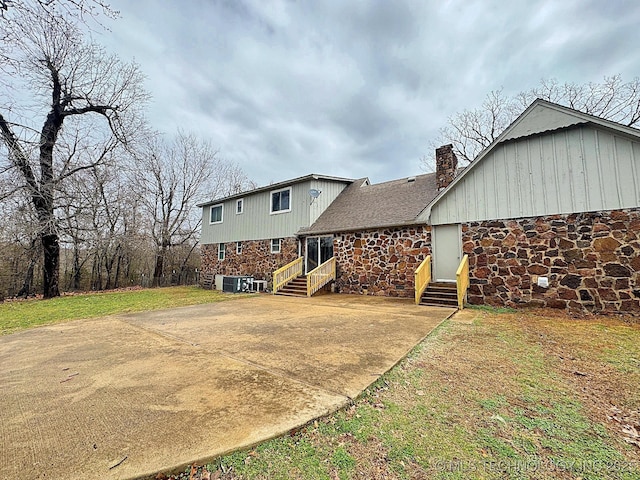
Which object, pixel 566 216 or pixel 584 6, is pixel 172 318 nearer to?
pixel 566 216

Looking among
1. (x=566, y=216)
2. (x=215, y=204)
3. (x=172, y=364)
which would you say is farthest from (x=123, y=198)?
(x=566, y=216)

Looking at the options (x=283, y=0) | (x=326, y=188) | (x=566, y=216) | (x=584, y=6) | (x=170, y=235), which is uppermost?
(x=584, y=6)

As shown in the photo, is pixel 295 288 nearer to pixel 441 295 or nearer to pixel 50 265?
pixel 441 295

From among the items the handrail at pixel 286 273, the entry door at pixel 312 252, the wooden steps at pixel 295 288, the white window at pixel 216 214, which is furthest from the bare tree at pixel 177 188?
the entry door at pixel 312 252

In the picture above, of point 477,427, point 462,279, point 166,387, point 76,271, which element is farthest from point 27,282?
point 477,427

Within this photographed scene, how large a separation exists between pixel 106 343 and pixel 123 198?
13.6 metres

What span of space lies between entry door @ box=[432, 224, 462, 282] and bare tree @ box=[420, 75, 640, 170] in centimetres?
768

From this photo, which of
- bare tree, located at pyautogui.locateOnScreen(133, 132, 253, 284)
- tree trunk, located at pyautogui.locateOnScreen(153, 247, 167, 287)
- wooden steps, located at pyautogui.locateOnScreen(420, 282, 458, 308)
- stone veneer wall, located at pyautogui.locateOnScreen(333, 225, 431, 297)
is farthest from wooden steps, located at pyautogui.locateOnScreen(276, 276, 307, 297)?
bare tree, located at pyautogui.locateOnScreen(133, 132, 253, 284)

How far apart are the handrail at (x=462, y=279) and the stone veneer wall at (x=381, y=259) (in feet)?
5.10

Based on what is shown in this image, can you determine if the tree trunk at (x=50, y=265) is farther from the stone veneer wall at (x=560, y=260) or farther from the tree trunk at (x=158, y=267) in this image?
the stone veneer wall at (x=560, y=260)

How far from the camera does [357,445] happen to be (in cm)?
204

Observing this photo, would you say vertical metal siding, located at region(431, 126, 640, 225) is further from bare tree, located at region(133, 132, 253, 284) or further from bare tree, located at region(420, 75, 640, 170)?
bare tree, located at region(133, 132, 253, 284)

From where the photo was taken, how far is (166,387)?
9.70 feet

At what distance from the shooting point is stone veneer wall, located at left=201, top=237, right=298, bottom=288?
14.1 m
